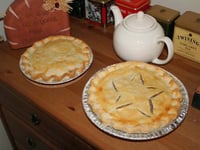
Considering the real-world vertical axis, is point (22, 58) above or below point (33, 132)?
above

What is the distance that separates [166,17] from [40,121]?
51cm

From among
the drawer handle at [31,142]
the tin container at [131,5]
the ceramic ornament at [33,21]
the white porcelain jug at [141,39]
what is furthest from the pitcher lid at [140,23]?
the drawer handle at [31,142]

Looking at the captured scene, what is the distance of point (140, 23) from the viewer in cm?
81

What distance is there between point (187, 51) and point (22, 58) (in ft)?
1.70

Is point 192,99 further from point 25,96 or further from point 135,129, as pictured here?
point 25,96

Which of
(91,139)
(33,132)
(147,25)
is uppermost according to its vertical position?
(147,25)

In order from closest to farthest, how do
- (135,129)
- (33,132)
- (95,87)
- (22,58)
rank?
1. (135,129)
2. (95,87)
3. (22,58)
4. (33,132)

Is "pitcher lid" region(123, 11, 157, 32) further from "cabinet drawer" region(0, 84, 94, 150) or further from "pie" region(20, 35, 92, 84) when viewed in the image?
"cabinet drawer" region(0, 84, 94, 150)

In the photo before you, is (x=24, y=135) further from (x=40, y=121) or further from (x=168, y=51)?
(x=168, y=51)

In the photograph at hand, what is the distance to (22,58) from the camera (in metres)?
0.87

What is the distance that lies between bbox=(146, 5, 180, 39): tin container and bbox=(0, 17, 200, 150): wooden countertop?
0.31ft

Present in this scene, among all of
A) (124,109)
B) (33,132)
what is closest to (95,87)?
(124,109)

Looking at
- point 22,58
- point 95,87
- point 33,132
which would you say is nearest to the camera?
point 95,87

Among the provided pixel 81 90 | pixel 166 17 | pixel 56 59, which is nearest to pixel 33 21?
pixel 56 59
